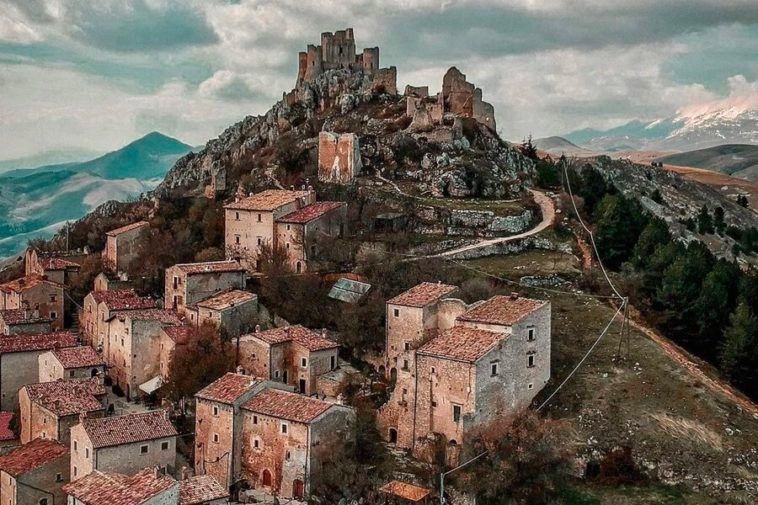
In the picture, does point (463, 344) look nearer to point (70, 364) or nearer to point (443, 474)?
point (443, 474)

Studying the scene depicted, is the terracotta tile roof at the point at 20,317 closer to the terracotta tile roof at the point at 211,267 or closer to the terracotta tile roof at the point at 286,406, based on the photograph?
the terracotta tile roof at the point at 211,267

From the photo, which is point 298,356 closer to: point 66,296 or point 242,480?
point 242,480

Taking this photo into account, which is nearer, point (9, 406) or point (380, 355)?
point (380, 355)

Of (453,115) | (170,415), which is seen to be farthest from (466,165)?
(170,415)

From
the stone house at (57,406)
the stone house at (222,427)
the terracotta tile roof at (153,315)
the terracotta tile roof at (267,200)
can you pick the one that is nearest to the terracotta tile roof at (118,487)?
the stone house at (222,427)

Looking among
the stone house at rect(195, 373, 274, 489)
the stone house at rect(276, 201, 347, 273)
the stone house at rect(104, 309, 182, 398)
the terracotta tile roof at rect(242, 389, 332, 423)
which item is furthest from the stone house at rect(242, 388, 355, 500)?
the stone house at rect(276, 201, 347, 273)

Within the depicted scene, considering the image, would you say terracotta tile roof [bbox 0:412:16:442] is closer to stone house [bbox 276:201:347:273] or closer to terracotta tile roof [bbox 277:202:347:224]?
stone house [bbox 276:201:347:273]
